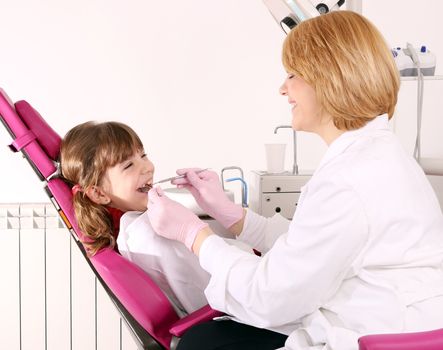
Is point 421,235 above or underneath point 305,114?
underneath

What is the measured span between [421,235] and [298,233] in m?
0.21

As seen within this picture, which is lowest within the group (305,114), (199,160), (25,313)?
(25,313)

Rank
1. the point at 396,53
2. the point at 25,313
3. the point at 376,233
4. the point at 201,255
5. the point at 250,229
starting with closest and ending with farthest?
the point at 376,233 < the point at 201,255 < the point at 250,229 < the point at 396,53 < the point at 25,313

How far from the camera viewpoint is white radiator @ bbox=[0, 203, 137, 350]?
2.44 m

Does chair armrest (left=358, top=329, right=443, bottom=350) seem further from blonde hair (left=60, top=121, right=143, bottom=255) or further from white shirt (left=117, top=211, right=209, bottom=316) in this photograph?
blonde hair (left=60, top=121, right=143, bottom=255)

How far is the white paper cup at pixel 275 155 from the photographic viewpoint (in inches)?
90.0

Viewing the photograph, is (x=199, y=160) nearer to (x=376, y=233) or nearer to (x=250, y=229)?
(x=250, y=229)

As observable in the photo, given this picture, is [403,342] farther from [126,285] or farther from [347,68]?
[126,285]

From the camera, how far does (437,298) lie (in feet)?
3.42

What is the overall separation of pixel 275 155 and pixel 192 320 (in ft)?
3.70

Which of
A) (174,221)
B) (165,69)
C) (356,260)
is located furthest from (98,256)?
(165,69)

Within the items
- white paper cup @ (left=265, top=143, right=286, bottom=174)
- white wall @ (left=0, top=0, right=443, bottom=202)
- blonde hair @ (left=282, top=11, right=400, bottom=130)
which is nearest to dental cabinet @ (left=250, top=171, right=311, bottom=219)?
white paper cup @ (left=265, top=143, right=286, bottom=174)

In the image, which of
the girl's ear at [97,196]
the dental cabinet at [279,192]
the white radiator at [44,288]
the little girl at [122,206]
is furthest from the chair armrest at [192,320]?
the white radiator at [44,288]

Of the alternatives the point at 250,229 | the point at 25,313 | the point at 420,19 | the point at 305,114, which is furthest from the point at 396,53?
the point at 25,313
